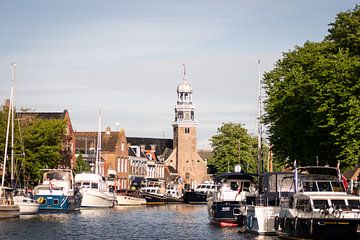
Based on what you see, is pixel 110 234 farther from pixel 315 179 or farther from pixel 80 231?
pixel 315 179

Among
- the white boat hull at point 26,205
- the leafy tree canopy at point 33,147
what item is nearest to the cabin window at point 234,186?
the white boat hull at point 26,205

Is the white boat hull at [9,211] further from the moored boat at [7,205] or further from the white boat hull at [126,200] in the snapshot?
the white boat hull at [126,200]

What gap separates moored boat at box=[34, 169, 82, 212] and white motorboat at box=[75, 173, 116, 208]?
746 cm

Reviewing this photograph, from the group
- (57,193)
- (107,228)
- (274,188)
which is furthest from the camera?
(57,193)

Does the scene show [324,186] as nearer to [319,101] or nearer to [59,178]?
[319,101]

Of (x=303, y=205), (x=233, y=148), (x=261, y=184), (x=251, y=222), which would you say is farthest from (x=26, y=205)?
(x=233, y=148)

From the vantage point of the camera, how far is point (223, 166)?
15800 cm

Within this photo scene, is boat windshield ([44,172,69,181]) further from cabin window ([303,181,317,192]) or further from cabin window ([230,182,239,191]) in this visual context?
cabin window ([303,181,317,192])

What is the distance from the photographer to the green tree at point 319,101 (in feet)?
196

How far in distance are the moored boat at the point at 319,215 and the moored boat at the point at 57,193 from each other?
36564 millimetres

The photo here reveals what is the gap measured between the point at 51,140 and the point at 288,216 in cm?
5668

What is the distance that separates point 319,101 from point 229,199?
36.1 feet

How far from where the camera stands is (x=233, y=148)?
158m

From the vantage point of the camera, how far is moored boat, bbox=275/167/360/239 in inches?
1748
